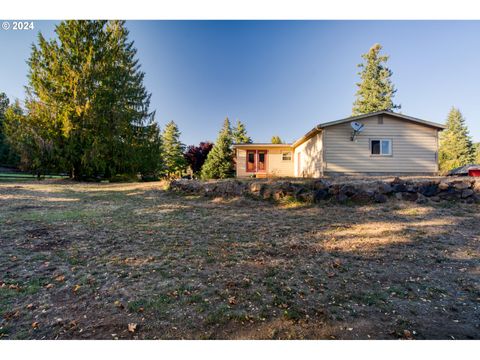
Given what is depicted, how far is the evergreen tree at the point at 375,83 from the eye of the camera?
1131 inches

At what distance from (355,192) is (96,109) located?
16.1 m

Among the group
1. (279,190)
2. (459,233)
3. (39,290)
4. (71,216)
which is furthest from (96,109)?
(459,233)

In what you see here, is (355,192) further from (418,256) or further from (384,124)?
(384,124)

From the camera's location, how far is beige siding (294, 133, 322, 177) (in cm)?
1262

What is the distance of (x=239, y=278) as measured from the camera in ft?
9.45

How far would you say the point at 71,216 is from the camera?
5914mm

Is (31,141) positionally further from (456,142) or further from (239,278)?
(456,142)

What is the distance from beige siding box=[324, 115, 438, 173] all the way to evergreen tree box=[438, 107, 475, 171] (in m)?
28.0

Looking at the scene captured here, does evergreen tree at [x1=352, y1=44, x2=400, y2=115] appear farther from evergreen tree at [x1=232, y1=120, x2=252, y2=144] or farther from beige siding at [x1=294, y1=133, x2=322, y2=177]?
beige siding at [x1=294, y1=133, x2=322, y2=177]

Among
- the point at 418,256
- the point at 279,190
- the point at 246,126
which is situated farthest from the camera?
the point at 246,126

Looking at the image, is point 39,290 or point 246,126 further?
point 246,126

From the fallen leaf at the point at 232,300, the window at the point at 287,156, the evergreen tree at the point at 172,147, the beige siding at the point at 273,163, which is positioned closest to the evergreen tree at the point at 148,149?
the beige siding at the point at 273,163
